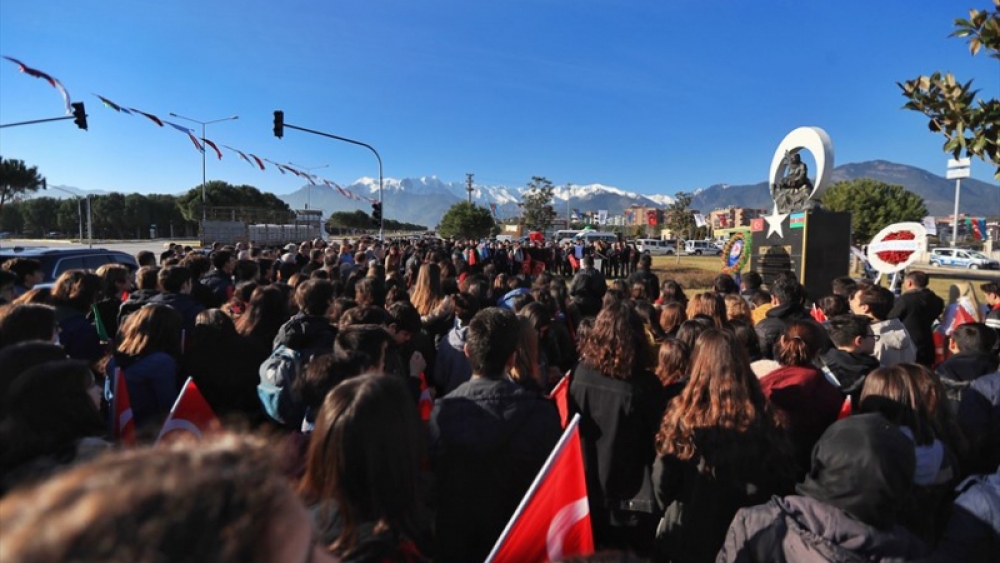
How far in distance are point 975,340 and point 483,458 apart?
412cm

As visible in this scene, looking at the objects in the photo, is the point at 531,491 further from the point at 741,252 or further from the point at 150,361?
the point at 741,252

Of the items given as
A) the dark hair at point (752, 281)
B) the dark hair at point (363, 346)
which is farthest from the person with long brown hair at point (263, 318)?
the dark hair at point (752, 281)

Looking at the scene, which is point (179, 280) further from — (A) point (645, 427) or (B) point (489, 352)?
(A) point (645, 427)

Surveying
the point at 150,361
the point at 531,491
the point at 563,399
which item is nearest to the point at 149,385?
the point at 150,361

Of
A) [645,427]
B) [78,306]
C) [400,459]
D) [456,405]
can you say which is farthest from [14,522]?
[78,306]

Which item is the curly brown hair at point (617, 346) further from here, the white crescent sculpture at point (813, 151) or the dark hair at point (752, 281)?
the white crescent sculpture at point (813, 151)

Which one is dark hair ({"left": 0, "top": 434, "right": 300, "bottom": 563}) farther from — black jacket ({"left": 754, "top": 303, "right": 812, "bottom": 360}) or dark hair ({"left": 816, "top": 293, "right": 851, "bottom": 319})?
dark hair ({"left": 816, "top": 293, "right": 851, "bottom": 319})

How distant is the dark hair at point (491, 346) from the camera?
2.72m

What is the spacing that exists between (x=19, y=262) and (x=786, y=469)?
8.25 metres

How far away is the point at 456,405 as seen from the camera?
96.9 inches

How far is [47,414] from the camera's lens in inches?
79.9

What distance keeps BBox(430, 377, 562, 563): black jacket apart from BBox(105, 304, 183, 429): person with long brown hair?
2.04 meters

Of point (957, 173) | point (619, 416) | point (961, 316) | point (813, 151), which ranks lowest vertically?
point (619, 416)

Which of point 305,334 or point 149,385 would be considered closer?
point 149,385
